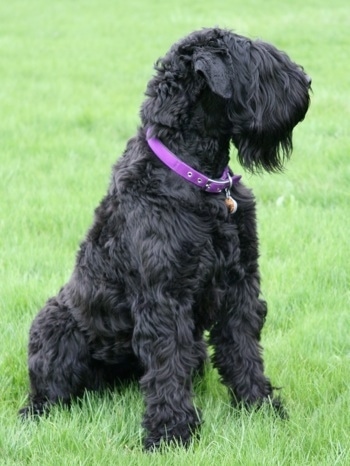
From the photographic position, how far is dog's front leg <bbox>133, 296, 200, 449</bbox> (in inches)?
135

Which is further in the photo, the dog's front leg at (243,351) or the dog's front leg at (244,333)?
the dog's front leg at (243,351)

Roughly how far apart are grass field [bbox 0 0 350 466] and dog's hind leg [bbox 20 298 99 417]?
0.12 metres

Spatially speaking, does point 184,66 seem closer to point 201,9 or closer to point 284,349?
point 284,349

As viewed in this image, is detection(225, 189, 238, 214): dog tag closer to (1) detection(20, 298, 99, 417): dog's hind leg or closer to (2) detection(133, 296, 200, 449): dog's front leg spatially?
(2) detection(133, 296, 200, 449): dog's front leg

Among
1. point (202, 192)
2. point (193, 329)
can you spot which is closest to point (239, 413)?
point (193, 329)

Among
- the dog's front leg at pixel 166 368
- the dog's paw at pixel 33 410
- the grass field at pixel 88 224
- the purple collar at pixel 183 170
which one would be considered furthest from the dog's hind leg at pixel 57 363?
the purple collar at pixel 183 170

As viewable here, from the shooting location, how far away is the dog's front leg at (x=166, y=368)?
3.42 meters

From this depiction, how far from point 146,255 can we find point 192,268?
214 mm

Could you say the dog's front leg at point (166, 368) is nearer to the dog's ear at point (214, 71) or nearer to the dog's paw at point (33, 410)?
the dog's paw at point (33, 410)

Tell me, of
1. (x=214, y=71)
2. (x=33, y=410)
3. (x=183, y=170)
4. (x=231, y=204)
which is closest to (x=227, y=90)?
(x=214, y=71)

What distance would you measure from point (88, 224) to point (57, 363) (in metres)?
2.26

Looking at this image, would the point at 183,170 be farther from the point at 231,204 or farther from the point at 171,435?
the point at 171,435

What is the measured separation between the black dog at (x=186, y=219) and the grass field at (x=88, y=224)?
0.26 meters

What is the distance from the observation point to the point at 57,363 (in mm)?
3871
